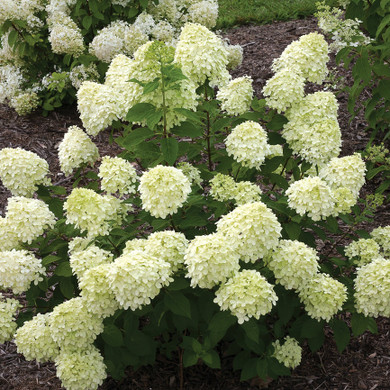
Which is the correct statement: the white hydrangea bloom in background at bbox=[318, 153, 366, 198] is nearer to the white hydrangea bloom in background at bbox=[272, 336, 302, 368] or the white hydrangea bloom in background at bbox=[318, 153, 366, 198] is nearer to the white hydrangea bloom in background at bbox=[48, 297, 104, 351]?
the white hydrangea bloom in background at bbox=[272, 336, 302, 368]

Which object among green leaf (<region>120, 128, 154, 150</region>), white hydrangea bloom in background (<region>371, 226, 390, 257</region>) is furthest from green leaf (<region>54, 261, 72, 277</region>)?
white hydrangea bloom in background (<region>371, 226, 390, 257</region>)

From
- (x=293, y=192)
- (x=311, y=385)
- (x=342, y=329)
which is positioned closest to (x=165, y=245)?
(x=293, y=192)

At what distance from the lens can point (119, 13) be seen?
5.92 meters

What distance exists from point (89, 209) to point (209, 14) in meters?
3.84

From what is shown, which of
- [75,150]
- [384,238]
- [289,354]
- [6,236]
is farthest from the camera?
[384,238]

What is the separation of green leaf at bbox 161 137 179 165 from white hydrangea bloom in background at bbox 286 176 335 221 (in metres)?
0.64

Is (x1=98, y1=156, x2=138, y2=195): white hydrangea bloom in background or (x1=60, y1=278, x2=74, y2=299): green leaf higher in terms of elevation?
(x1=98, y1=156, x2=138, y2=195): white hydrangea bloom in background

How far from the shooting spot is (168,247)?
8.23ft

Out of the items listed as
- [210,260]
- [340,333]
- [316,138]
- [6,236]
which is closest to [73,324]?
[6,236]

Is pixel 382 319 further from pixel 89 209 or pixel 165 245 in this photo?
pixel 89 209

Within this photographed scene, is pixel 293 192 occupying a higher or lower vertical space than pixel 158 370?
higher

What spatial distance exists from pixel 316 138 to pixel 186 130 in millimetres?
742

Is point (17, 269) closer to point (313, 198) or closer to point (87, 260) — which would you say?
point (87, 260)

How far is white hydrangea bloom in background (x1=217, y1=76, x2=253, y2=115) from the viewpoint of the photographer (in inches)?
129
